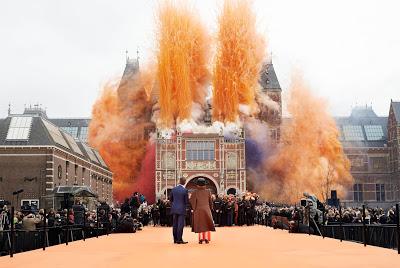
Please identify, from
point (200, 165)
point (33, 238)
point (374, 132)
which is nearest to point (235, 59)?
point (200, 165)

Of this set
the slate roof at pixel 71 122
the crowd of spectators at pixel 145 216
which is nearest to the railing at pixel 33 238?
the crowd of spectators at pixel 145 216

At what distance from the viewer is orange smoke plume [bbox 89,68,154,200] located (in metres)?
72.0

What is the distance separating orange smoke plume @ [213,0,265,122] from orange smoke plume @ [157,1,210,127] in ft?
8.91

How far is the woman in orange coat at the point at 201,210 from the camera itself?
1556cm

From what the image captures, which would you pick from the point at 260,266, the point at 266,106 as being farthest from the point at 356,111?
the point at 260,266

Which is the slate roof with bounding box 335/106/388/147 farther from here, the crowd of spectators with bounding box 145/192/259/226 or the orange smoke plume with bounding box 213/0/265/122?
the crowd of spectators with bounding box 145/192/259/226

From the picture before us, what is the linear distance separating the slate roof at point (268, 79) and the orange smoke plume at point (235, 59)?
44.7ft

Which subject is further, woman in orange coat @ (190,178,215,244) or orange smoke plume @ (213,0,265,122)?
orange smoke plume @ (213,0,265,122)

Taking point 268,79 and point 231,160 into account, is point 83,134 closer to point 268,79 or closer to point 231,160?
point 268,79

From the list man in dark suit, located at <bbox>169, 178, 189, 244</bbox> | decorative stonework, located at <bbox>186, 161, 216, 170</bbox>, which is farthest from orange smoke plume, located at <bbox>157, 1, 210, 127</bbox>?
Result: man in dark suit, located at <bbox>169, 178, 189, 244</bbox>

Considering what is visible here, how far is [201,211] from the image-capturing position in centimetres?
1561

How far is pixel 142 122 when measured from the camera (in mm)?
73188

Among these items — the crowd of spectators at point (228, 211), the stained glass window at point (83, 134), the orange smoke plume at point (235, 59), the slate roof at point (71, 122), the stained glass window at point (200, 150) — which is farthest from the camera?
the slate roof at point (71, 122)

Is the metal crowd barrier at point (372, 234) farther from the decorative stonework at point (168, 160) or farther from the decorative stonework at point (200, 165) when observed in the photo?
the decorative stonework at point (168, 160)
